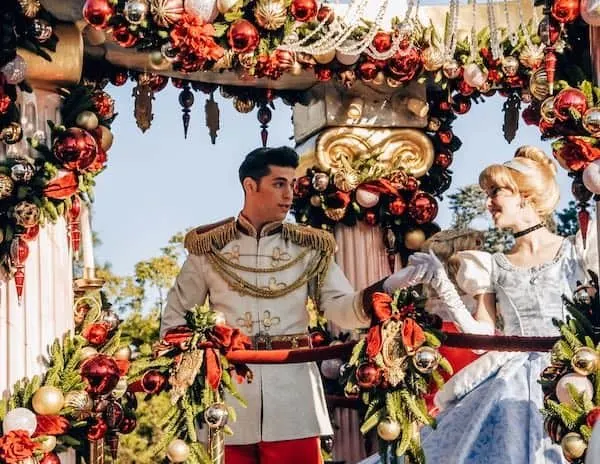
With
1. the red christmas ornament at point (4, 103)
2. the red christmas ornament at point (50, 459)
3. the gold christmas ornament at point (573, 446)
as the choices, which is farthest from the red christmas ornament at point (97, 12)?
the gold christmas ornament at point (573, 446)

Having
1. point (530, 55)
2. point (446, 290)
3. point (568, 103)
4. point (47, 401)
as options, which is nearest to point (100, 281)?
point (47, 401)

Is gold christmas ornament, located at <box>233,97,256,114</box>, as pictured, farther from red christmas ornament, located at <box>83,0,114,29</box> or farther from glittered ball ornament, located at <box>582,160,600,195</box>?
glittered ball ornament, located at <box>582,160,600,195</box>

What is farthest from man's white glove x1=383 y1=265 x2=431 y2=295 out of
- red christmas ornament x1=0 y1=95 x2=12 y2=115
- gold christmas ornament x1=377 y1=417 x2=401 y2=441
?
red christmas ornament x1=0 y1=95 x2=12 y2=115

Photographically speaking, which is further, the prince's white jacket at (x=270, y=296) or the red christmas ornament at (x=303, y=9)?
the prince's white jacket at (x=270, y=296)

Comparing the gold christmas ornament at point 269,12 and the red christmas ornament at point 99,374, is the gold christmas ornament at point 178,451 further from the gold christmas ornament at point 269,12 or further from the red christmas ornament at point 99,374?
the gold christmas ornament at point 269,12

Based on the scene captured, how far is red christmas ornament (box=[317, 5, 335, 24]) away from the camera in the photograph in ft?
23.8

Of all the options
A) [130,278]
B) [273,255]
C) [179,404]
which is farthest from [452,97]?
[130,278]

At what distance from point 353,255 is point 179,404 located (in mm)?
2324

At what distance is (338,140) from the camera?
8.32m

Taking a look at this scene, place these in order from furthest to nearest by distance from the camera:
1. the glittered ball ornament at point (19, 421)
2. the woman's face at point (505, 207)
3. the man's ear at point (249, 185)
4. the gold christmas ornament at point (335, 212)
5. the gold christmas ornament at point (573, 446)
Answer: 1. the gold christmas ornament at point (335, 212)
2. the woman's face at point (505, 207)
3. the man's ear at point (249, 185)
4. the glittered ball ornament at point (19, 421)
5. the gold christmas ornament at point (573, 446)

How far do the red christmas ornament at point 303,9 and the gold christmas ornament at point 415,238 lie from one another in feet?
7.66

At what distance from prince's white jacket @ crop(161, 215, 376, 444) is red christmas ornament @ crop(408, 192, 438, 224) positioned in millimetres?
1345

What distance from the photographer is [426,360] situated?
598cm

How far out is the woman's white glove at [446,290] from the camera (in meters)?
6.28
